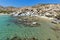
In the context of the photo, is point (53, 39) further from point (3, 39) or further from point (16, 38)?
point (3, 39)

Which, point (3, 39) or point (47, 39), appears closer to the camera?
point (3, 39)

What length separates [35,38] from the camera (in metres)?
22.0

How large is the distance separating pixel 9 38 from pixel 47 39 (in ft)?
21.4

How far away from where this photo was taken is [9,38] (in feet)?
69.8

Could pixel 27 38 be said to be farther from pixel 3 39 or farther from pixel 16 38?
pixel 3 39

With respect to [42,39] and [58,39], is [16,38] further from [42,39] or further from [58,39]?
[58,39]

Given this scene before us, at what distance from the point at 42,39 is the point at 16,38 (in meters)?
4.45

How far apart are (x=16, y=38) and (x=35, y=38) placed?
3291 mm

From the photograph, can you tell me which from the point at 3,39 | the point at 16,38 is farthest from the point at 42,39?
the point at 3,39

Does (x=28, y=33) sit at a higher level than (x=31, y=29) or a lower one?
higher

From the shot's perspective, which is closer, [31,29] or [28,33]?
[28,33]

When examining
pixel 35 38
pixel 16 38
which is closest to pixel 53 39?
pixel 35 38

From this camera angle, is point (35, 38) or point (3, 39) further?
point (35, 38)

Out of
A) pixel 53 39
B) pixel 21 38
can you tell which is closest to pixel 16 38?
pixel 21 38
